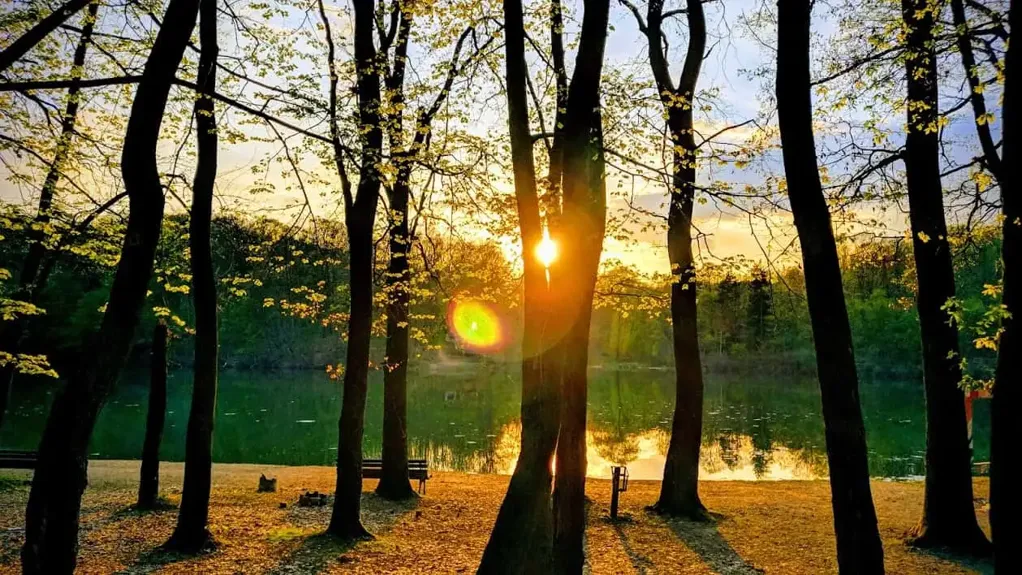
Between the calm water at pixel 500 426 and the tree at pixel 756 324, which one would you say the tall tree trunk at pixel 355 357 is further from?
the tree at pixel 756 324

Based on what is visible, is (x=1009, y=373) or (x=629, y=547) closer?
(x=1009, y=373)

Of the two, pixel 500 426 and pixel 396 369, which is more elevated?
pixel 396 369

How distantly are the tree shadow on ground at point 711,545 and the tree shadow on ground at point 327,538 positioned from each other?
4533 mm

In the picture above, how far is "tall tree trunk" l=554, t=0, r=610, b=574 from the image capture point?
5734 millimetres

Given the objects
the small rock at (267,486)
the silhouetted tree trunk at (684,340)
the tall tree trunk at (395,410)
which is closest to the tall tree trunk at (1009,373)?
the silhouetted tree trunk at (684,340)

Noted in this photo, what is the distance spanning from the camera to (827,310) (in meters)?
5.15

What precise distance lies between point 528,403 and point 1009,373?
395 centimetres

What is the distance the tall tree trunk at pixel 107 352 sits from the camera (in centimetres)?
501

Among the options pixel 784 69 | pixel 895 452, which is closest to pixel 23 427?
pixel 784 69

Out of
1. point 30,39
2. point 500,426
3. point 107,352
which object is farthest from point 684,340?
point 500,426

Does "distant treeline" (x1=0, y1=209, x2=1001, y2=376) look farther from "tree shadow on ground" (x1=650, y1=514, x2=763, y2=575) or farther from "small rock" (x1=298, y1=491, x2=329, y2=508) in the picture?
"tree shadow on ground" (x1=650, y1=514, x2=763, y2=575)

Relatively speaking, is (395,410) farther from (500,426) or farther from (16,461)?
(500,426)

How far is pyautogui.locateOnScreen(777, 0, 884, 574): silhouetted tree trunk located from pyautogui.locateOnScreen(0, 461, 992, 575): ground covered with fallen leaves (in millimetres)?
3427

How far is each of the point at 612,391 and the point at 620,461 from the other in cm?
2537
